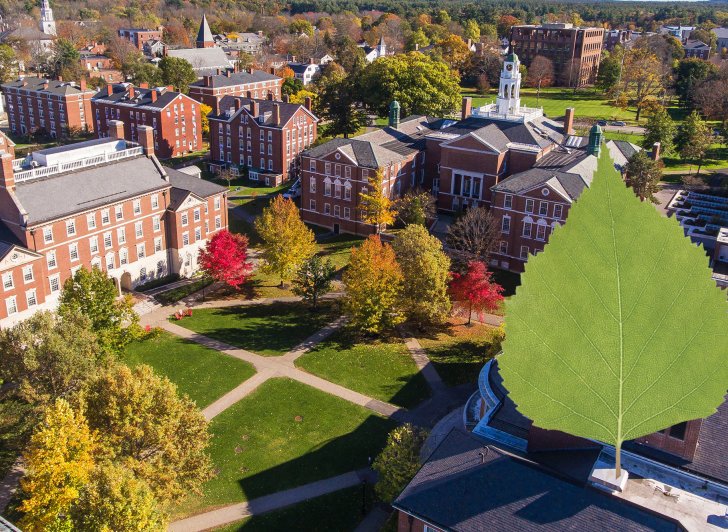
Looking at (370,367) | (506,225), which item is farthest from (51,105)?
(370,367)

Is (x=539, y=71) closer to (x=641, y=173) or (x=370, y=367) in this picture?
(x=641, y=173)

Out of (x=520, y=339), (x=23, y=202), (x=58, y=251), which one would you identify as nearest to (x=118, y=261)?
(x=58, y=251)

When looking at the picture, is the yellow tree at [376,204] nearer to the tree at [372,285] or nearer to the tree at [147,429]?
the tree at [372,285]

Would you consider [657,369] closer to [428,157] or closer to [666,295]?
[666,295]

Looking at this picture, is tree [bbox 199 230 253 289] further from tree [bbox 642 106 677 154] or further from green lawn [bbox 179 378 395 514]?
tree [bbox 642 106 677 154]

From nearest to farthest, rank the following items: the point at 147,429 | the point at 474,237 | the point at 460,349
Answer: the point at 147,429 < the point at 460,349 < the point at 474,237

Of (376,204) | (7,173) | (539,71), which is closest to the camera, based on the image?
(7,173)
